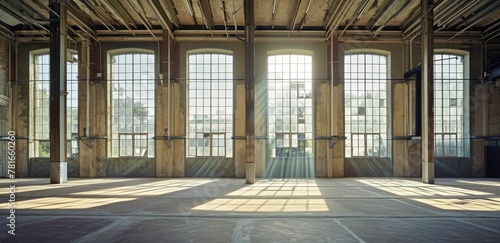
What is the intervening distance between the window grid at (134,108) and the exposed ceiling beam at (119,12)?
194cm

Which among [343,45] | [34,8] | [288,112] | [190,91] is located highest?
[34,8]

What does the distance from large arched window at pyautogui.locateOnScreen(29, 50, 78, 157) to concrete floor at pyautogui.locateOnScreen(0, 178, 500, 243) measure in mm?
6149

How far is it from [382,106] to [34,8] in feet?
54.8

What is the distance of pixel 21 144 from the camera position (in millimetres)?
16516

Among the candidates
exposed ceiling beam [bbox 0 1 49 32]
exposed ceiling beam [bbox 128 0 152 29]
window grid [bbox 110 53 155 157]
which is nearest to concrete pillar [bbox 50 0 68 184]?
exposed ceiling beam [bbox 0 1 49 32]

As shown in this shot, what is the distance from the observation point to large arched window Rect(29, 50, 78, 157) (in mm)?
16656

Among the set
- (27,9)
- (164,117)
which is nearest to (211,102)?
(164,117)

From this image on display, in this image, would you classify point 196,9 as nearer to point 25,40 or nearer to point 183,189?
point 183,189

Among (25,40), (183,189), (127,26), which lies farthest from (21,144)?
(183,189)

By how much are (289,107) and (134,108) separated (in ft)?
25.7

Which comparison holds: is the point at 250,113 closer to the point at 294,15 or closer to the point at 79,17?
the point at 294,15

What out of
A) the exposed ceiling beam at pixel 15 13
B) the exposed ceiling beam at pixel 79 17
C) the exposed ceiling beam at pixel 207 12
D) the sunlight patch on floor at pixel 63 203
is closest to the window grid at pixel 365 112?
the exposed ceiling beam at pixel 207 12

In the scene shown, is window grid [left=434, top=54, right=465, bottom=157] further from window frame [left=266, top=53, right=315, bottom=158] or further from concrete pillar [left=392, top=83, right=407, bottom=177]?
window frame [left=266, top=53, right=315, bottom=158]

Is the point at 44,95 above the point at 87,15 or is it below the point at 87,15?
below
